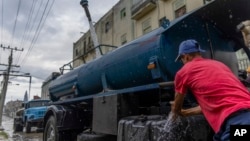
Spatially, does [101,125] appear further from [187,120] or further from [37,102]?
[37,102]

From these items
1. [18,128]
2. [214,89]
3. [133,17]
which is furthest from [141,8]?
[214,89]

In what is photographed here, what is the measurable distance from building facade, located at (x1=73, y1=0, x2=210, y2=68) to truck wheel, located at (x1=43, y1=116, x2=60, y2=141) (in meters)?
6.20

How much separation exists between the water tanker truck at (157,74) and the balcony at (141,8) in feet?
46.7

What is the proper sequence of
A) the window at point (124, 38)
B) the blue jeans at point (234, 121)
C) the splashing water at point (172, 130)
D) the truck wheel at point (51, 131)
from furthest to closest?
the window at point (124, 38) < the truck wheel at point (51, 131) < the splashing water at point (172, 130) < the blue jeans at point (234, 121)

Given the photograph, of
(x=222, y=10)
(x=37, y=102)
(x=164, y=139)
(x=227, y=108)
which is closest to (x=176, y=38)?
(x=222, y=10)

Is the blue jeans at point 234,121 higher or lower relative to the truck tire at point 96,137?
higher

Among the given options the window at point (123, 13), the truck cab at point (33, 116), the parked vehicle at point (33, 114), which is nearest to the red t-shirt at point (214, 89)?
the parked vehicle at point (33, 114)

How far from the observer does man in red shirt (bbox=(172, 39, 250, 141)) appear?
81.4 inches

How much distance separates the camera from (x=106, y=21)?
28.0 metres

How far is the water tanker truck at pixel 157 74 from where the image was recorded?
9.98 ft

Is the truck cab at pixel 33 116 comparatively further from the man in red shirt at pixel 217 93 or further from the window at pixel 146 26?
the man in red shirt at pixel 217 93

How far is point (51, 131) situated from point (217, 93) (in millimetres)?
5388

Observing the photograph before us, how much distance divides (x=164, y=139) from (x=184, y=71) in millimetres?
832

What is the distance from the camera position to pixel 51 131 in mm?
6750
